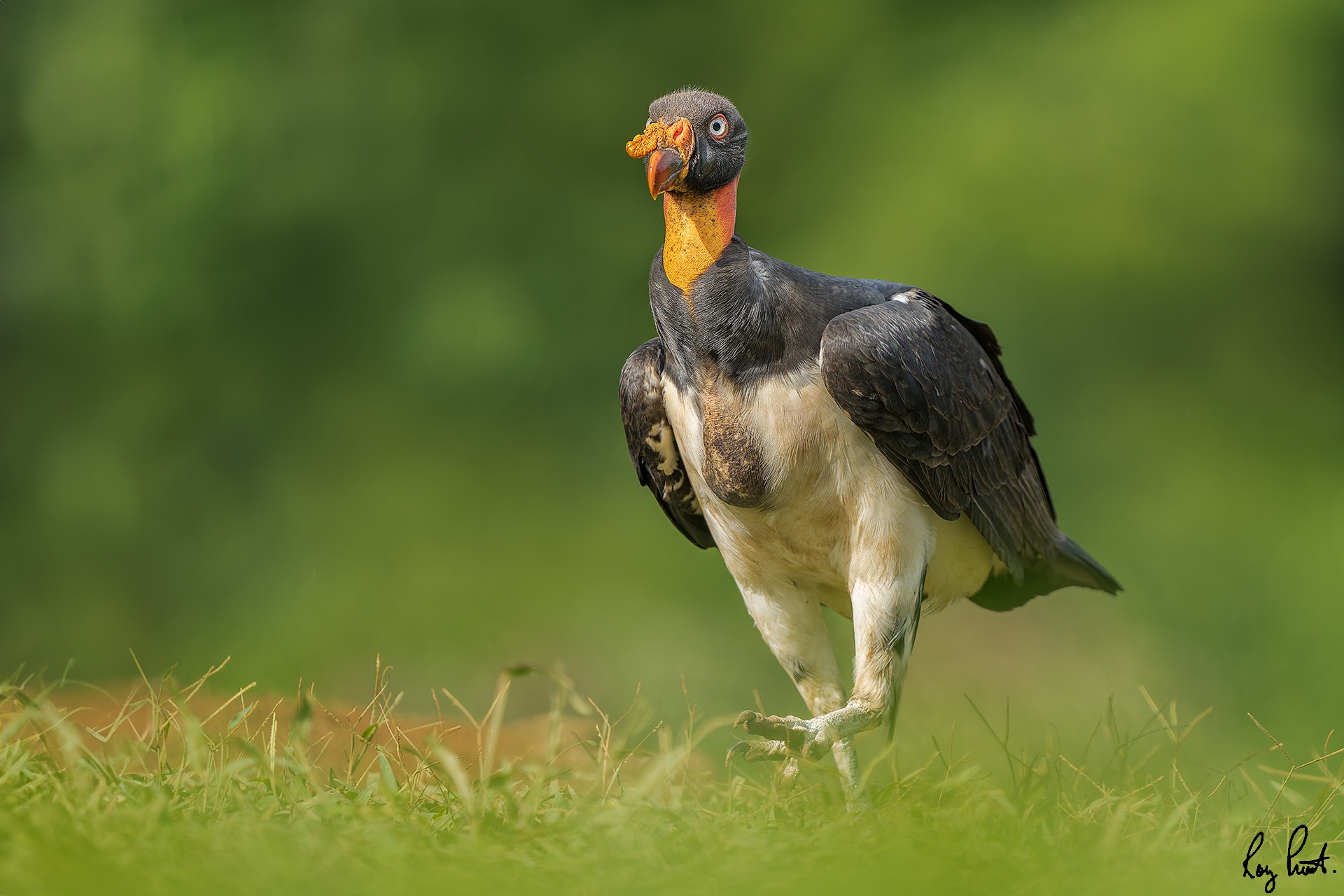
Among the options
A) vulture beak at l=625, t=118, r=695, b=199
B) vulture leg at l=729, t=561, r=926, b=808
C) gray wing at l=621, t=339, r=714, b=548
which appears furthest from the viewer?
gray wing at l=621, t=339, r=714, b=548

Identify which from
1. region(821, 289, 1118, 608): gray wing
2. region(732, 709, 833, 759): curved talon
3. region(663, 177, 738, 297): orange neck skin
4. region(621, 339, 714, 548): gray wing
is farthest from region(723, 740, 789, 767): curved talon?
region(663, 177, 738, 297): orange neck skin

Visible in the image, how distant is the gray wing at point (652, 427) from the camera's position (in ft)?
11.0

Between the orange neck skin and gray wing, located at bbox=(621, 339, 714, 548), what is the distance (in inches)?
13.6

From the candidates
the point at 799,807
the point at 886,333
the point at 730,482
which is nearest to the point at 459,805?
the point at 799,807

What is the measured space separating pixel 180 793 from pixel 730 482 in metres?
1.42

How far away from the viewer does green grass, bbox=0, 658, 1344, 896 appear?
2.03 meters

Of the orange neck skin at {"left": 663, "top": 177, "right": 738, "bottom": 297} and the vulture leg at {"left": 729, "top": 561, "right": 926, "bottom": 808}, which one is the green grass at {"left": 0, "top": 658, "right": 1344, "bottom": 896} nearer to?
the vulture leg at {"left": 729, "top": 561, "right": 926, "bottom": 808}

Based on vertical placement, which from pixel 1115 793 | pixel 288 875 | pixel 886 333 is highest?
pixel 886 333

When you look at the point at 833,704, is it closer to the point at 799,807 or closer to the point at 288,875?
Answer: the point at 799,807

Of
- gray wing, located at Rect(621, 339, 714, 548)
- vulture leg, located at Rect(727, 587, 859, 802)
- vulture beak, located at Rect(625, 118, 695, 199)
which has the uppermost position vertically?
vulture beak, located at Rect(625, 118, 695, 199)

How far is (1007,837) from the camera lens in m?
2.43

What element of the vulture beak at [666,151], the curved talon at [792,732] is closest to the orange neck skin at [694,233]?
the vulture beak at [666,151]

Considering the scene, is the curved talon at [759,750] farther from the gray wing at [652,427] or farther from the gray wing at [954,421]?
the gray wing at [652,427]

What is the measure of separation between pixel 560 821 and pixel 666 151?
1536 mm
